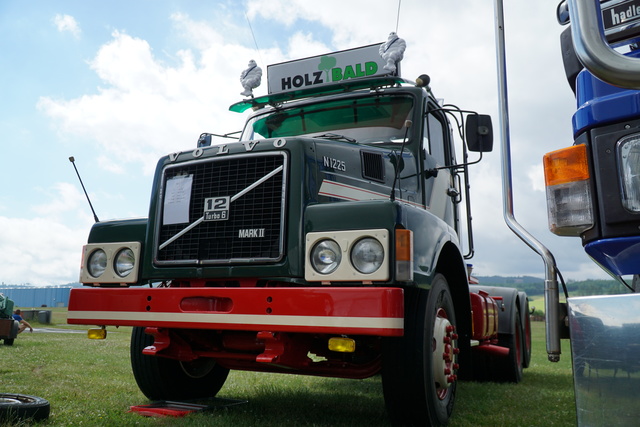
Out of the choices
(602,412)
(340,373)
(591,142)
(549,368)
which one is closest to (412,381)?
(340,373)

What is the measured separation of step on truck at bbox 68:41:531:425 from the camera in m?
3.32

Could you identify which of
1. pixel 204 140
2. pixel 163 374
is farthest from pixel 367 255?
pixel 204 140

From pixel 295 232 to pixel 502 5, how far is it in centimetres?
185

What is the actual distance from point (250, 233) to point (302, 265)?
1.51 feet

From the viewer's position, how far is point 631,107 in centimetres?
193

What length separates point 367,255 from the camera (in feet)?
10.9

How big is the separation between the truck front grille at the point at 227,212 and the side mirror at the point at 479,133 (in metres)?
1.56

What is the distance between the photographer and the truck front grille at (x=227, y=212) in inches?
149

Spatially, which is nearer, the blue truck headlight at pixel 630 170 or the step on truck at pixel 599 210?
the step on truck at pixel 599 210

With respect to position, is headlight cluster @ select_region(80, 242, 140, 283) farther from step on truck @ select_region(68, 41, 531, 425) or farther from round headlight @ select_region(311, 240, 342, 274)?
round headlight @ select_region(311, 240, 342, 274)

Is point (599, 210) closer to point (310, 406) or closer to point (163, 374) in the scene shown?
point (310, 406)

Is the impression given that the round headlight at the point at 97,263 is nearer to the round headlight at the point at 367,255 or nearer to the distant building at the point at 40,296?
the round headlight at the point at 367,255

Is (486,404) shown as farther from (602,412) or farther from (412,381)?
(602,412)

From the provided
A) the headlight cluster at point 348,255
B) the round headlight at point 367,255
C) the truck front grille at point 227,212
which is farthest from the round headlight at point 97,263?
the round headlight at point 367,255
